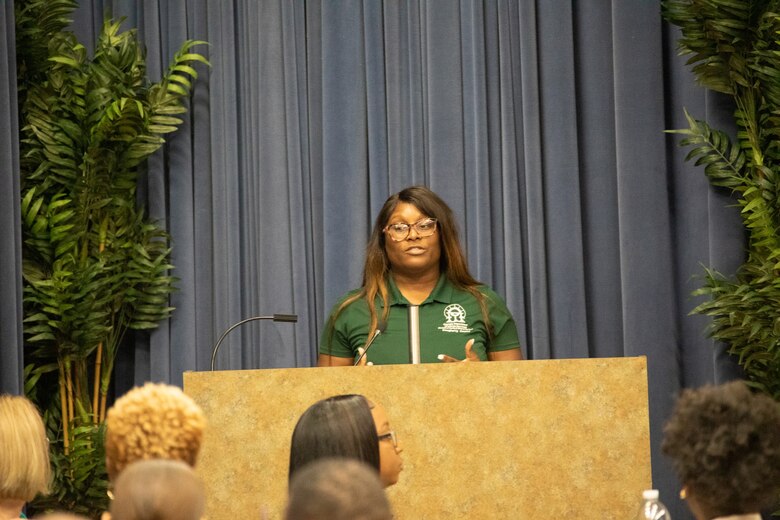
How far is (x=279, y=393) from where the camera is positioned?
11.2ft

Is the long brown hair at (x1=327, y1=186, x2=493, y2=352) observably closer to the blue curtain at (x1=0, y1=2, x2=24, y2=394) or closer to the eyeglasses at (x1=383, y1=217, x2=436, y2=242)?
the eyeglasses at (x1=383, y1=217, x2=436, y2=242)

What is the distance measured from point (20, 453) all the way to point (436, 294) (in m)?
1.99

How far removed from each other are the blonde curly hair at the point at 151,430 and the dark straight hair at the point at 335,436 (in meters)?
0.31

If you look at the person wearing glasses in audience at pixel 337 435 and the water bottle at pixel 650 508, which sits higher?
the person wearing glasses in audience at pixel 337 435

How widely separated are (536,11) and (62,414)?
3.34m

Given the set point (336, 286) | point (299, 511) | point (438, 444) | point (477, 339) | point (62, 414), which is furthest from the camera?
point (336, 286)

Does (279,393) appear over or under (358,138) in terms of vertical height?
under

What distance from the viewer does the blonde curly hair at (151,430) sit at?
2158 millimetres

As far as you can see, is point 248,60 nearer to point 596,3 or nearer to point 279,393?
point 596,3

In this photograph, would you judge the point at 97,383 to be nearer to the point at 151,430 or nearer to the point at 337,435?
the point at 337,435

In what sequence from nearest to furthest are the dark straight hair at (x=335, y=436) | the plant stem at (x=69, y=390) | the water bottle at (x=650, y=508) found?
the dark straight hair at (x=335, y=436) < the water bottle at (x=650, y=508) < the plant stem at (x=69, y=390)

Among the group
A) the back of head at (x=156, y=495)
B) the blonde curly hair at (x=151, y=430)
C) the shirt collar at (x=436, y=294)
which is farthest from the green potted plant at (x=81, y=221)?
the back of head at (x=156, y=495)

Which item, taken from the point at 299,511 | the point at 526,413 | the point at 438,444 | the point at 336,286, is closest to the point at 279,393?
the point at 438,444

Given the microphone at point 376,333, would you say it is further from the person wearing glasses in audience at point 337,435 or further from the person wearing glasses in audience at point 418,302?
the person wearing glasses in audience at point 337,435
